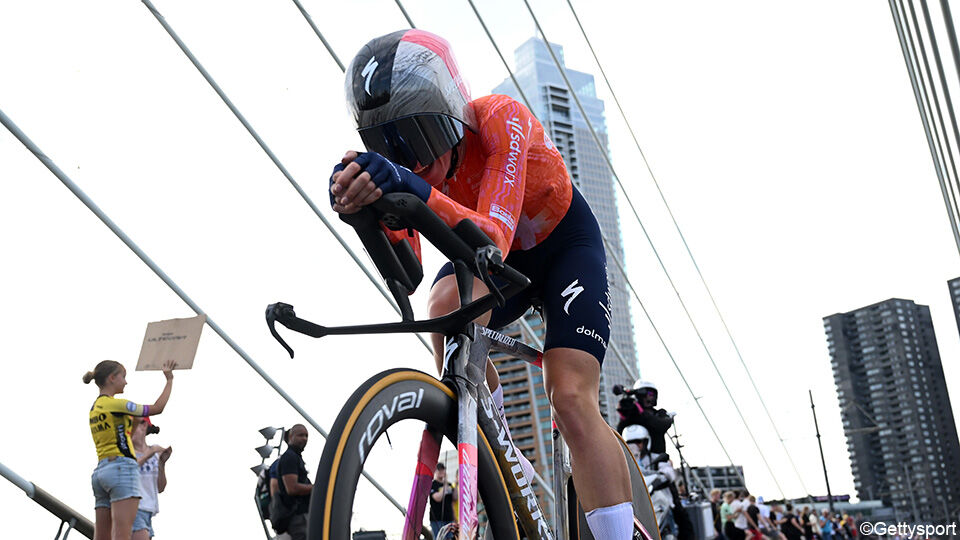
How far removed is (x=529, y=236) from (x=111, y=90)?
3699mm

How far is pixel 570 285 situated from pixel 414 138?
1.44 ft

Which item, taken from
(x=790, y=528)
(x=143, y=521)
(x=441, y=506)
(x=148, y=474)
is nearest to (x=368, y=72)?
(x=441, y=506)

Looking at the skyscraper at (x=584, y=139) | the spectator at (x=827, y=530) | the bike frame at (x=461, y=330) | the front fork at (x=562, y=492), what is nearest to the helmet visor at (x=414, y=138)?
the bike frame at (x=461, y=330)

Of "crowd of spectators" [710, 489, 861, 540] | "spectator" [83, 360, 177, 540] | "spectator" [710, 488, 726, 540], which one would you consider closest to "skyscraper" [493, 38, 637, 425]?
"spectator" [710, 488, 726, 540]

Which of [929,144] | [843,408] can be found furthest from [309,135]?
[843,408]

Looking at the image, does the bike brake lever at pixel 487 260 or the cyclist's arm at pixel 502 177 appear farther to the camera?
the cyclist's arm at pixel 502 177

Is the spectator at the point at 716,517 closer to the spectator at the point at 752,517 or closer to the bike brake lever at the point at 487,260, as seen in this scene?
the spectator at the point at 752,517

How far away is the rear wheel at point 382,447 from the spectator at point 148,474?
92.9 inches

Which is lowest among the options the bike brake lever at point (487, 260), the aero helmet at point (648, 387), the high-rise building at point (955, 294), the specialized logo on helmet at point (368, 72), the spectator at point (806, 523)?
the bike brake lever at point (487, 260)

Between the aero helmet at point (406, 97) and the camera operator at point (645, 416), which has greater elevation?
the camera operator at point (645, 416)

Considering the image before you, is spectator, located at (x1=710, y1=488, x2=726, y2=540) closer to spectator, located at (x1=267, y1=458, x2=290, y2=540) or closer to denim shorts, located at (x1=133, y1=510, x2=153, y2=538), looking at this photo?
spectator, located at (x1=267, y1=458, x2=290, y2=540)

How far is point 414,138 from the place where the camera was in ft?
4.48

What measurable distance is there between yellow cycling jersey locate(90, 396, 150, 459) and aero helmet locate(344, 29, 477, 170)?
2328 millimetres

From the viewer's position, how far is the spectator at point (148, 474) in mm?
3406
